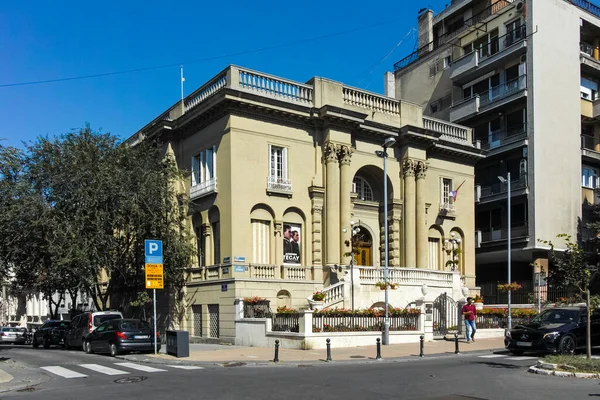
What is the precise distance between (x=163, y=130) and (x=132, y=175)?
505 cm

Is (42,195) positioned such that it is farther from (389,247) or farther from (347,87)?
(389,247)

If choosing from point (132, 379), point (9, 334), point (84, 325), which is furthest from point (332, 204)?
Result: point (9, 334)

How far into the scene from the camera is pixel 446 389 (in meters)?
13.2

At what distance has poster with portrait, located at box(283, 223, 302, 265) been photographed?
31.8m

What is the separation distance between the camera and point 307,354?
Answer: 22031 millimetres

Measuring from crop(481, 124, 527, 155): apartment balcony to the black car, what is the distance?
21.4 meters

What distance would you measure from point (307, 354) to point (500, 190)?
25.3 m

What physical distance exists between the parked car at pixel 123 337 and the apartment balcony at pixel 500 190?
1051 inches

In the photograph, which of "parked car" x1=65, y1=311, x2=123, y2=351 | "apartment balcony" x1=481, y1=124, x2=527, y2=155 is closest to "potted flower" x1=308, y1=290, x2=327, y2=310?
"parked car" x1=65, y1=311, x2=123, y2=351

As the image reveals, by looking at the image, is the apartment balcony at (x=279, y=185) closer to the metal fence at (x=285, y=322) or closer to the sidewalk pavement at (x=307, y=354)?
the metal fence at (x=285, y=322)

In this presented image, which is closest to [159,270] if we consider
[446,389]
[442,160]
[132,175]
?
[132,175]

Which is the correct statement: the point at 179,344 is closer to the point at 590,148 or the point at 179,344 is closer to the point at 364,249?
the point at 364,249

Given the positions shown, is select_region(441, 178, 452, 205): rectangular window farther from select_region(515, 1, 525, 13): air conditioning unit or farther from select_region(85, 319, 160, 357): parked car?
select_region(85, 319, 160, 357): parked car

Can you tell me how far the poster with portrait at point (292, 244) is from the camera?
31.8 metres
